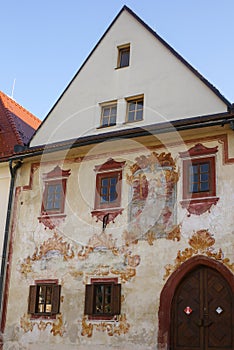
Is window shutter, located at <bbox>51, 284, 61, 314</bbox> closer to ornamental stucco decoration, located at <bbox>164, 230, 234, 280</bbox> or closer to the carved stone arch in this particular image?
the carved stone arch

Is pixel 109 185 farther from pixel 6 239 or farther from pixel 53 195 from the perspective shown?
pixel 6 239

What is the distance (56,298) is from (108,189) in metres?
3.58

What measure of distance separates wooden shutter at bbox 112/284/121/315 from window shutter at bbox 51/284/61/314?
6.18 ft

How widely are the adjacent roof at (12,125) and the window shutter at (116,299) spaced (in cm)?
637

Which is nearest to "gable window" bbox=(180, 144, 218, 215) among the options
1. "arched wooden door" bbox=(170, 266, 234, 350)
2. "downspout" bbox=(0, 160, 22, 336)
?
"arched wooden door" bbox=(170, 266, 234, 350)

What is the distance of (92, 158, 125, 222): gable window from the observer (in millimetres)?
15406

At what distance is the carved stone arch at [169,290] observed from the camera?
43.8ft

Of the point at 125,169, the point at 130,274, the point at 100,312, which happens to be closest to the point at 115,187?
the point at 125,169

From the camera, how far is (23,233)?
16812mm

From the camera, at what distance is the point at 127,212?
15.1m

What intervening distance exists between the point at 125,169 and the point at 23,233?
4044 millimetres

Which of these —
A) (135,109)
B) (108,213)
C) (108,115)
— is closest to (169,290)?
(108,213)

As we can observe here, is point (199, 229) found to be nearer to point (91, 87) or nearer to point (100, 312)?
point (100, 312)

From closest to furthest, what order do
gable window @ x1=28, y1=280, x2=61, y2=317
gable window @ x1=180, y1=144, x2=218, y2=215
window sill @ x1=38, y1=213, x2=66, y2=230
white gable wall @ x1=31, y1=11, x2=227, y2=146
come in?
gable window @ x1=180, y1=144, x2=218, y2=215 < gable window @ x1=28, y1=280, x2=61, y2=317 < white gable wall @ x1=31, y1=11, x2=227, y2=146 < window sill @ x1=38, y1=213, x2=66, y2=230
